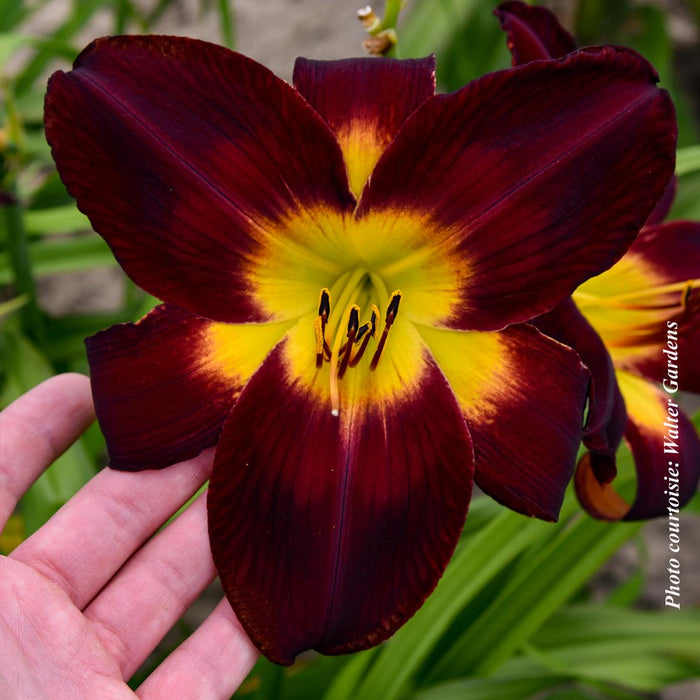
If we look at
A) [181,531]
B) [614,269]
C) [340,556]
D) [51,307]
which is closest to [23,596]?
[181,531]

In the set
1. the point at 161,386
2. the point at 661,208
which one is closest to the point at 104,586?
the point at 161,386

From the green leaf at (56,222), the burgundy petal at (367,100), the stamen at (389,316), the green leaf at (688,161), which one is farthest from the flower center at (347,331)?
the green leaf at (56,222)

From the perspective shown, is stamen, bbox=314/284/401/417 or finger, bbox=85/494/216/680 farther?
finger, bbox=85/494/216/680

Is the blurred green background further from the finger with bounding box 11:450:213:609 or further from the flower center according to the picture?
the flower center

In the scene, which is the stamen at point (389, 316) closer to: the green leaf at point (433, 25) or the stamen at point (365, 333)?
the stamen at point (365, 333)

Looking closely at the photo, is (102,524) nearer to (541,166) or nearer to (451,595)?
(451,595)

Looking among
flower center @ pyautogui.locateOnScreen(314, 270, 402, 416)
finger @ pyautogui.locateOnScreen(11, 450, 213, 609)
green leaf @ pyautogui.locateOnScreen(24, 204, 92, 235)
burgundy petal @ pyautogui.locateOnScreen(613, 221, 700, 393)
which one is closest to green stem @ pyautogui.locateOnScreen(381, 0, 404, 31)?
flower center @ pyautogui.locateOnScreen(314, 270, 402, 416)
